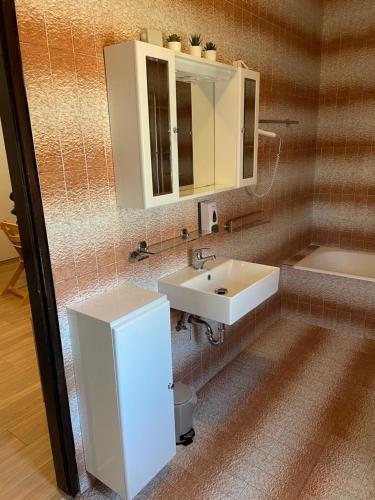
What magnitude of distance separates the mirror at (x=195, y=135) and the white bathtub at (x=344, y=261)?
5.53ft

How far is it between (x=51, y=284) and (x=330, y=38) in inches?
136

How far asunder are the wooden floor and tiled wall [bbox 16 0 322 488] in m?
0.28

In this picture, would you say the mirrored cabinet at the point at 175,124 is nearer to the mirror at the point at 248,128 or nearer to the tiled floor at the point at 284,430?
the mirror at the point at 248,128

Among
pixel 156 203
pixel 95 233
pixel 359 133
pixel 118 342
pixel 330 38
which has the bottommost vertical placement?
pixel 118 342

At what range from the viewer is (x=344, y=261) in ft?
12.4

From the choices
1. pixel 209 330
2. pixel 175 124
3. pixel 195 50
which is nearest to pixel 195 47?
pixel 195 50

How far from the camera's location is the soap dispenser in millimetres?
2266

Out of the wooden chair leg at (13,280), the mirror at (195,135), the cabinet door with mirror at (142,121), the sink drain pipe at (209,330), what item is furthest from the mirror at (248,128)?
the wooden chair leg at (13,280)

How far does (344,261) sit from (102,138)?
9.62 feet

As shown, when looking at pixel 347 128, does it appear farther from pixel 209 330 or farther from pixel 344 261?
pixel 209 330

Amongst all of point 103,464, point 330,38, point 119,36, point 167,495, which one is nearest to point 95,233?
point 119,36

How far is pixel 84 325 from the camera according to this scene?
1.56 metres

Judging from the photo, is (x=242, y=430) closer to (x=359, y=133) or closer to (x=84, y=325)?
(x=84, y=325)

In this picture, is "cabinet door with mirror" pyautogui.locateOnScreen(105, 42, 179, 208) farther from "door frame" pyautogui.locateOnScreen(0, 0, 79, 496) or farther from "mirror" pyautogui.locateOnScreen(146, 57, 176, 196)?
"door frame" pyautogui.locateOnScreen(0, 0, 79, 496)
